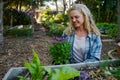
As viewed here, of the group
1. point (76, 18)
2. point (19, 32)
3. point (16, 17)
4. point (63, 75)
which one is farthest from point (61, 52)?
point (16, 17)

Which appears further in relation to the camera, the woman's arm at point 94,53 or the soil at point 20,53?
the soil at point 20,53

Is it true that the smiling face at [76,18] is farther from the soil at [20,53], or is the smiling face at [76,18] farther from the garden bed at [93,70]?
the soil at [20,53]

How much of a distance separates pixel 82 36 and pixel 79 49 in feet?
0.45

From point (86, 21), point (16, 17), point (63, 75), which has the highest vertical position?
point (86, 21)

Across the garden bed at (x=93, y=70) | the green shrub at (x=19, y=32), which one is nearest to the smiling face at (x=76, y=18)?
the garden bed at (x=93, y=70)

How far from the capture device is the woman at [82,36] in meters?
2.97

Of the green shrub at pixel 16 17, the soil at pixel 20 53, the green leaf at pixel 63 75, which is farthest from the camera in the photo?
the green shrub at pixel 16 17

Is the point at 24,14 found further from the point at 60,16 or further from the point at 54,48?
the point at 54,48

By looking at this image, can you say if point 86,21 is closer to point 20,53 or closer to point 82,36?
point 82,36

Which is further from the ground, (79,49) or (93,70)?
(79,49)

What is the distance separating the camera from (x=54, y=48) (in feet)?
9.67

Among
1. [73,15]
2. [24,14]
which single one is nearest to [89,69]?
[73,15]

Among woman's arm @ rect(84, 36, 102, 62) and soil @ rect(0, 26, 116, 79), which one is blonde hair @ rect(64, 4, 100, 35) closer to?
woman's arm @ rect(84, 36, 102, 62)

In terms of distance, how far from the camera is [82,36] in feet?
10.2
